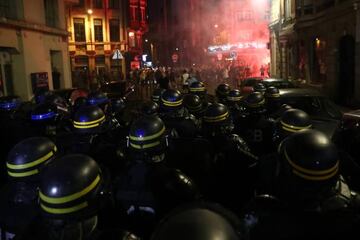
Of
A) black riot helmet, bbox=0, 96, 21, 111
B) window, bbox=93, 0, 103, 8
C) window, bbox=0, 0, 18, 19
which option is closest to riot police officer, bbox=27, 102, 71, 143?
black riot helmet, bbox=0, 96, 21, 111

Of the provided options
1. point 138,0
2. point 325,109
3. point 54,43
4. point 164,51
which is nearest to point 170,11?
point 164,51

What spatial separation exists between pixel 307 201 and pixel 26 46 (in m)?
18.1

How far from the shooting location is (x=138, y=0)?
57.8 m

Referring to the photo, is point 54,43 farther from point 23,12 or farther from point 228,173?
point 228,173

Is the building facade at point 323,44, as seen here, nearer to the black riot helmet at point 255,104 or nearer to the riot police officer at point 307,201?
the black riot helmet at point 255,104

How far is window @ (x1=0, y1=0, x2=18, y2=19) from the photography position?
1733cm

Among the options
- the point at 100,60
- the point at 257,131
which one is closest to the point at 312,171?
the point at 257,131

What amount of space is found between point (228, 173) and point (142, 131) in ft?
4.43

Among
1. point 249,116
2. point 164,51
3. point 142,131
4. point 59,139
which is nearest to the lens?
point 142,131

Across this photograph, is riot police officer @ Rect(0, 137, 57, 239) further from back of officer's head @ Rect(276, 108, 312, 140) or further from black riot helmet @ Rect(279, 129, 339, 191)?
back of officer's head @ Rect(276, 108, 312, 140)

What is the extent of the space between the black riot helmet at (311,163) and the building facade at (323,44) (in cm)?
1637

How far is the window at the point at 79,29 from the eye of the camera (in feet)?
147

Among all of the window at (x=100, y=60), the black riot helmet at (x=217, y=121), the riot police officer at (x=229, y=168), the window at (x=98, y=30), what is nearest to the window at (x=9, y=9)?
the black riot helmet at (x=217, y=121)

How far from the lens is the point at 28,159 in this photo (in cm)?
345
